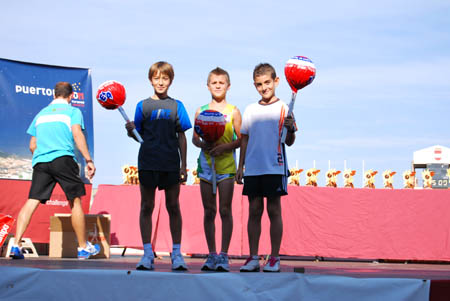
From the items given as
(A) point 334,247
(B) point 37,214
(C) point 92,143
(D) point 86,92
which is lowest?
(A) point 334,247

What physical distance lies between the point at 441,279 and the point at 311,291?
0.91 metres

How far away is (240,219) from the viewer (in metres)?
9.22

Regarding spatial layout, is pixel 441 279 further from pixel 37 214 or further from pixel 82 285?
pixel 37 214

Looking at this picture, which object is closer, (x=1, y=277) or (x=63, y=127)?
(x=1, y=277)

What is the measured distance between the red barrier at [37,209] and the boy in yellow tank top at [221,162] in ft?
12.8

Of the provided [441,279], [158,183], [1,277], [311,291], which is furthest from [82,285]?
[441,279]

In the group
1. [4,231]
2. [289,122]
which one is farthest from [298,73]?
[4,231]

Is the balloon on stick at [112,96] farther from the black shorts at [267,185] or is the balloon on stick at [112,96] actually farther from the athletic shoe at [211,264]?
the athletic shoe at [211,264]

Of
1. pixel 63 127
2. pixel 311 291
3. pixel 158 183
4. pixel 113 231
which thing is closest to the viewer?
pixel 311 291

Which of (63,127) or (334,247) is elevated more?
(63,127)

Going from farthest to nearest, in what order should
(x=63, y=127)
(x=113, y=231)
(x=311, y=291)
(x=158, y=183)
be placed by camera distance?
(x=113, y=231), (x=63, y=127), (x=158, y=183), (x=311, y=291)

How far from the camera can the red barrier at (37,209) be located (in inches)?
332

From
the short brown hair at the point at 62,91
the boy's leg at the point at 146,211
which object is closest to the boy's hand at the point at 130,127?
the boy's leg at the point at 146,211

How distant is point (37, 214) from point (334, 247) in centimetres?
409
